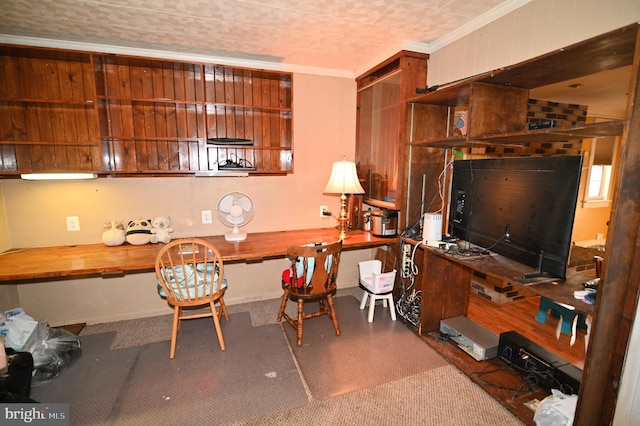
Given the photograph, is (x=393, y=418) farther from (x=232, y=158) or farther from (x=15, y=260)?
(x=15, y=260)

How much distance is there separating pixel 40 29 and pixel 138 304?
2224mm

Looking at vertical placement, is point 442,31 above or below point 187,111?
above

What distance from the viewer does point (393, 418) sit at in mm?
1628

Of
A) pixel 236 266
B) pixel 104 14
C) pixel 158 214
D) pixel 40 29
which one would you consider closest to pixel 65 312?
pixel 158 214

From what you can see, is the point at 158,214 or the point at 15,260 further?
the point at 158,214

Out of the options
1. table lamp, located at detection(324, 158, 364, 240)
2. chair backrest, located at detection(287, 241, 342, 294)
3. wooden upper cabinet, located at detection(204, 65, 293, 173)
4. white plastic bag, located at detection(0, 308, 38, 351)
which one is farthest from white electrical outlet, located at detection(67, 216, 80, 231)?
table lamp, located at detection(324, 158, 364, 240)

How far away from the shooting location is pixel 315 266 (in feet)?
7.09

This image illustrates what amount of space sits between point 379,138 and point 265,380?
228 centimetres

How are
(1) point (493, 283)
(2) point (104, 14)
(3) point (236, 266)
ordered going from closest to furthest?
1. (2) point (104, 14)
2. (3) point (236, 266)
3. (1) point (493, 283)

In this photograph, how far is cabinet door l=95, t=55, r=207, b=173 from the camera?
7.92ft

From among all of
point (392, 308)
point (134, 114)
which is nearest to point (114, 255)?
point (134, 114)

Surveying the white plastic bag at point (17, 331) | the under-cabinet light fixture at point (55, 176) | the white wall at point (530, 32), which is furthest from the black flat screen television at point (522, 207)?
the white plastic bag at point (17, 331)

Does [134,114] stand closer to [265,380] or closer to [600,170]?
[265,380]

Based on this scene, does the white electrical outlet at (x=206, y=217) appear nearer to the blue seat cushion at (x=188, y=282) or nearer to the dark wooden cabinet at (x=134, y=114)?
the dark wooden cabinet at (x=134, y=114)
